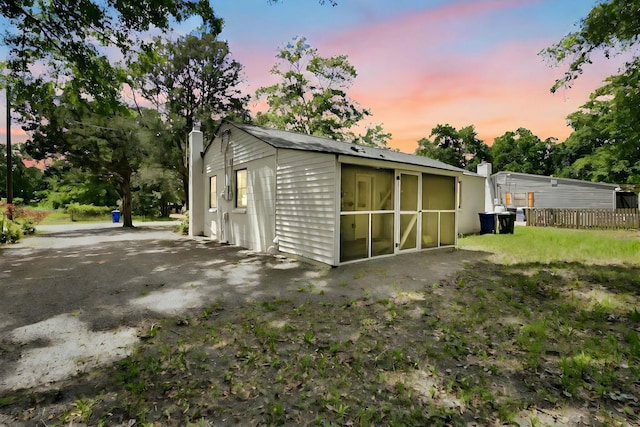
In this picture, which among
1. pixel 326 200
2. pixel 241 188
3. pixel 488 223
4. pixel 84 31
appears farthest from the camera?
pixel 488 223

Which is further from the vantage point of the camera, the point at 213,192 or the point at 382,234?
the point at 213,192

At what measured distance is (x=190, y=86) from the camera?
74.5 feet

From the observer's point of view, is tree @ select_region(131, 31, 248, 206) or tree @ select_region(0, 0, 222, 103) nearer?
tree @ select_region(0, 0, 222, 103)

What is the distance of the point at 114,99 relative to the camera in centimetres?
883

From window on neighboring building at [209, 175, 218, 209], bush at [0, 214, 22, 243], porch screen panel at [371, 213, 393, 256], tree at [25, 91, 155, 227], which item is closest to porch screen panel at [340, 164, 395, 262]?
porch screen panel at [371, 213, 393, 256]

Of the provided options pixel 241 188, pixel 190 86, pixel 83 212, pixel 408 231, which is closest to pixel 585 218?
pixel 408 231

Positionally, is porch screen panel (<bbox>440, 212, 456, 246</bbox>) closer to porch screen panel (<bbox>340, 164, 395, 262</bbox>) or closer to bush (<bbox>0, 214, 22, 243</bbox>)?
porch screen panel (<bbox>340, 164, 395, 262</bbox>)

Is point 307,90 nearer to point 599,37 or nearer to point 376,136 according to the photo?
point 376,136

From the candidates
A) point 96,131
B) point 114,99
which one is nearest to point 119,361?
point 114,99

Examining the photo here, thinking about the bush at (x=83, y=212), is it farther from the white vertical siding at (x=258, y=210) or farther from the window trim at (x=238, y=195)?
the white vertical siding at (x=258, y=210)

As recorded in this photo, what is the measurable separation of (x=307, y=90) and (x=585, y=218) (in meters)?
21.1

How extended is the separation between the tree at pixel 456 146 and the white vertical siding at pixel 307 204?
4247 cm

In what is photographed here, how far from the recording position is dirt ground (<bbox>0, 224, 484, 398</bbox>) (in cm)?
298

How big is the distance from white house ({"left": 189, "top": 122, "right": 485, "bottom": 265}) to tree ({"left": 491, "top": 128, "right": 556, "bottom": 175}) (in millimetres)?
43418
